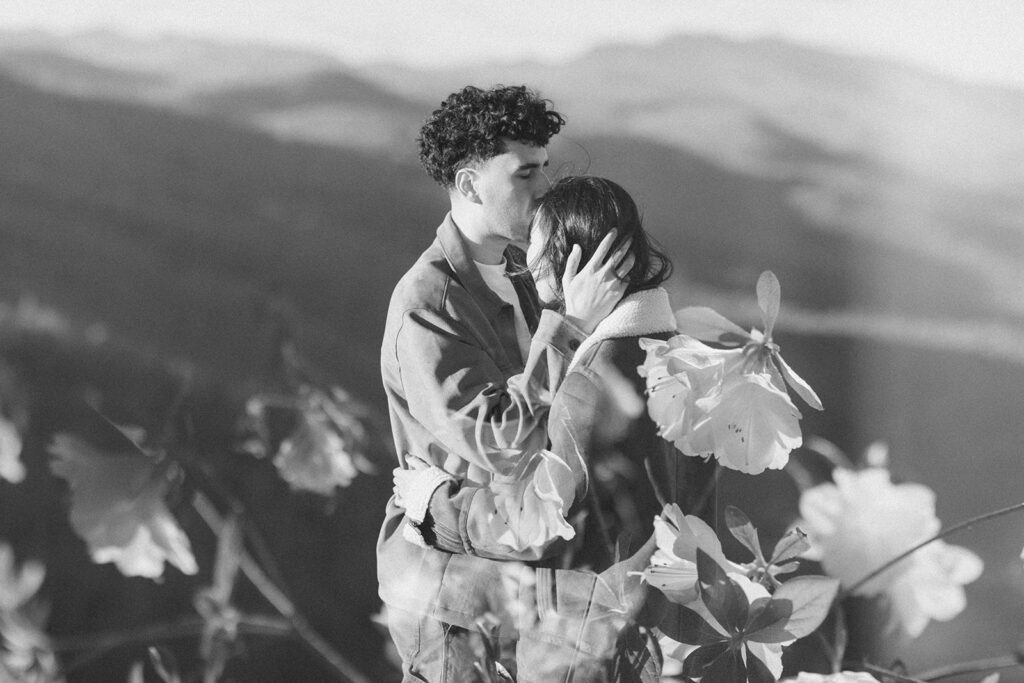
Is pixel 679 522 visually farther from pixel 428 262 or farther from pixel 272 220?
pixel 272 220

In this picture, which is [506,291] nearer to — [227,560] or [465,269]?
[465,269]

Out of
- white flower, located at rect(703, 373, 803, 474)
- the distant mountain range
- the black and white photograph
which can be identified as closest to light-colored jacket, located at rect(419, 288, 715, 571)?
white flower, located at rect(703, 373, 803, 474)

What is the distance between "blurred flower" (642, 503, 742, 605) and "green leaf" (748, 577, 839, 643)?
0.07 m

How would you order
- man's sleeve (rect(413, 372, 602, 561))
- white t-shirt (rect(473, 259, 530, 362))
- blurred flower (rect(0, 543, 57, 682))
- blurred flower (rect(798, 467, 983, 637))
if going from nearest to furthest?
man's sleeve (rect(413, 372, 602, 561)) → white t-shirt (rect(473, 259, 530, 362)) → blurred flower (rect(798, 467, 983, 637)) → blurred flower (rect(0, 543, 57, 682))

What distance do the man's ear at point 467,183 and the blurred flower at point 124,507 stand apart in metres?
0.75

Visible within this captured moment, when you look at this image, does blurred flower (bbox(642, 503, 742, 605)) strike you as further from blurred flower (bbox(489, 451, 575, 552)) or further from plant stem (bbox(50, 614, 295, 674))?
plant stem (bbox(50, 614, 295, 674))

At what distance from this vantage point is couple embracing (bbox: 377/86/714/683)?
126 cm

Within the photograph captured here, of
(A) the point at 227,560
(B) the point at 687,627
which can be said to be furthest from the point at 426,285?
(A) the point at 227,560

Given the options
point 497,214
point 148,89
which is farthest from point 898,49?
point 148,89

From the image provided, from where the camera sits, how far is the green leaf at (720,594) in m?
1.14

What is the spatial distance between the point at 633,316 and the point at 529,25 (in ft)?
2.88

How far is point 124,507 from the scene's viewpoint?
174cm

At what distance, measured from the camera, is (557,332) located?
4.08ft

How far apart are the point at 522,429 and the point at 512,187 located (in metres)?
0.33
